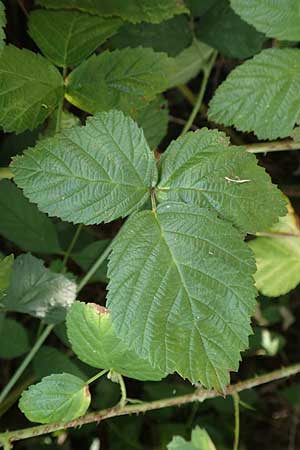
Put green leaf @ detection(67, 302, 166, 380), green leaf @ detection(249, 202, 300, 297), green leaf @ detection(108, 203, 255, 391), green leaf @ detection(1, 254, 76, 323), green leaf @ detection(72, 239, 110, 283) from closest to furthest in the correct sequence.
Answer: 1. green leaf @ detection(108, 203, 255, 391)
2. green leaf @ detection(67, 302, 166, 380)
3. green leaf @ detection(1, 254, 76, 323)
4. green leaf @ detection(72, 239, 110, 283)
5. green leaf @ detection(249, 202, 300, 297)

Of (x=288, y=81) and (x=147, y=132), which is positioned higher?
(x=288, y=81)

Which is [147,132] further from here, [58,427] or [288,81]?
[58,427]

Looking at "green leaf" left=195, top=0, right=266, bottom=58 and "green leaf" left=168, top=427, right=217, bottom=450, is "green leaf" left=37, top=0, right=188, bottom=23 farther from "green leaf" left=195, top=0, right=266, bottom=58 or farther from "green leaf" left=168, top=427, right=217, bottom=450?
"green leaf" left=168, top=427, right=217, bottom=450

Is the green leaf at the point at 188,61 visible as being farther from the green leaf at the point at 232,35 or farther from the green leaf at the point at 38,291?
the green leaf at the point at 38,291

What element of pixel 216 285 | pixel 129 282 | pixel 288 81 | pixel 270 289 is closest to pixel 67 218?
pixel 129 282

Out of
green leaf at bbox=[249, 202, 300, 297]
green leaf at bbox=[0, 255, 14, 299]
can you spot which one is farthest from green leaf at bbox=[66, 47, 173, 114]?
green leaf at bbox=[249, 202, 300, 297]

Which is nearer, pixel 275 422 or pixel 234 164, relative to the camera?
pixel 234 164
